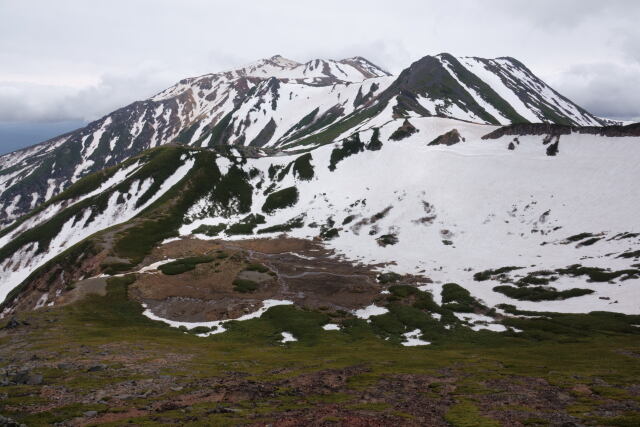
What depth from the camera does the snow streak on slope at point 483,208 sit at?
244 ft

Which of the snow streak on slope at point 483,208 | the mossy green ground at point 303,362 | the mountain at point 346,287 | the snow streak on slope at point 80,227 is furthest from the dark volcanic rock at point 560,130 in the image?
the snow streak on slope at point 80,227

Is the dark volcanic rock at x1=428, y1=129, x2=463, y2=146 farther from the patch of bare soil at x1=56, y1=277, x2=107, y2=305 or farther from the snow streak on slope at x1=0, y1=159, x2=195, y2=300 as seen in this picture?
the patch of bare soil at x1=56, y1=277, x2=107, y2=305

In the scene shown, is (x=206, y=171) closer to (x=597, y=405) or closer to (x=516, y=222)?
(x=516, y=222)

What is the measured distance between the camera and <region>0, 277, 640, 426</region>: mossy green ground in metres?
26.0

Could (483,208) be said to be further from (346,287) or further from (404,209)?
(346,287)

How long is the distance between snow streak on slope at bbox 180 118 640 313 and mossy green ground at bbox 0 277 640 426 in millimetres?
17282

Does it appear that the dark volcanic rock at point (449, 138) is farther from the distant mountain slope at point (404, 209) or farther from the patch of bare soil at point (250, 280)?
the patch of bare soil at point (250, 280)

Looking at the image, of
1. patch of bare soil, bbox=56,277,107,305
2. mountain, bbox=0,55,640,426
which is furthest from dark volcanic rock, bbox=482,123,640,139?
patch of bare soil, bbox=56,277,107,305

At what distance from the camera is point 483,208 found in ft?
342

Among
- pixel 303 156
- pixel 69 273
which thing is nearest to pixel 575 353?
pixel 69 273

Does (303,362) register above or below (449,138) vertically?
below

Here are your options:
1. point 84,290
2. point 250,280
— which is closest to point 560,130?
point 250,280

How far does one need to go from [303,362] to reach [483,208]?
267 ft

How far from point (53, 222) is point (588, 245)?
566ft
